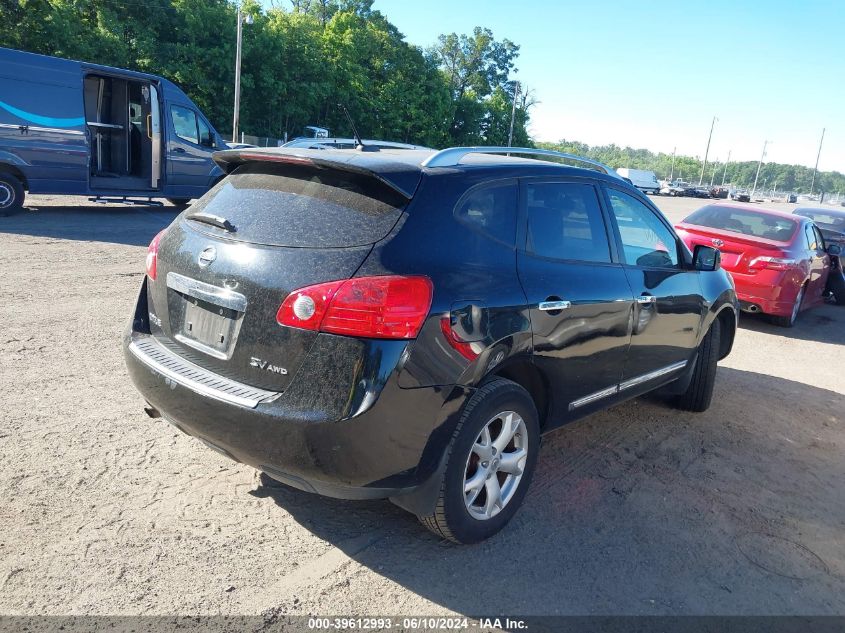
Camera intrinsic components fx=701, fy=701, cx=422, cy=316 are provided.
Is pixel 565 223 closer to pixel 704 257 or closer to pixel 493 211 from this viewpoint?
pixel 493 211

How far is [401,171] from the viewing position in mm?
3133

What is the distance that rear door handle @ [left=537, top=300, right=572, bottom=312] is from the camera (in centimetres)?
346

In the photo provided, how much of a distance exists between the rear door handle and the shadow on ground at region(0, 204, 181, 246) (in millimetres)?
8749

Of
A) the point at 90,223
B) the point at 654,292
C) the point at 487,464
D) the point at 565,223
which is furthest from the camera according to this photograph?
the point at 90,223

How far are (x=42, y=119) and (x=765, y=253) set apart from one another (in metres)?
11.4

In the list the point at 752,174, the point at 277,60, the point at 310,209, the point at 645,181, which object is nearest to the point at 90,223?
the point at 310,209

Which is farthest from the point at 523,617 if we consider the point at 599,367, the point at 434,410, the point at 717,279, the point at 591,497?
the point at 717,279

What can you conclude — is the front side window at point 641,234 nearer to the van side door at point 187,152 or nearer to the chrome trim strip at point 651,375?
the chrome trim strip at point 651,375

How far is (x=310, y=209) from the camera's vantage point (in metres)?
3.13

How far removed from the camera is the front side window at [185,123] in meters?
14.0

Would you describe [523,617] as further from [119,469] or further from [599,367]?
[119,469]

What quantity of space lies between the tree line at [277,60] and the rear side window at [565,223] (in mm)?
30686

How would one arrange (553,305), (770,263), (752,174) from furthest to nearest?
1. (752,174)
2. (770,263)
3. (553,305)

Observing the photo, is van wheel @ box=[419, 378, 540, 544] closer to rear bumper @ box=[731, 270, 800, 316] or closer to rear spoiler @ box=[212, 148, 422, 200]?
rear spoiler @ box=[212, 148, 422, 200]
